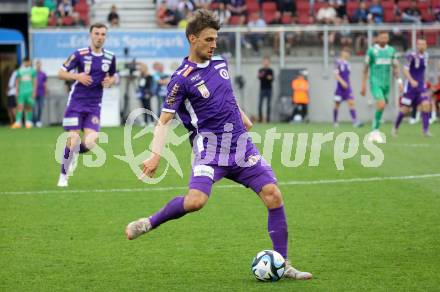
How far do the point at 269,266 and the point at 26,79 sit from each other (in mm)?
26329

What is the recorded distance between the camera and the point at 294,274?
8.16m

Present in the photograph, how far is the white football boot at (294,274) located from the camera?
319 inches

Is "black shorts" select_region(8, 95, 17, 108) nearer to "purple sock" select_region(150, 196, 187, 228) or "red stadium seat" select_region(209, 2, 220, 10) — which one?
"red stadium seat" select_region(209, 2, 220, 10)

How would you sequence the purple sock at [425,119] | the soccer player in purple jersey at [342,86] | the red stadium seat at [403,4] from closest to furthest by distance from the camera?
the purple sock at [425,119] → the soccer player in purple jersey at [342,86] → the red stadium seat at [403,4]

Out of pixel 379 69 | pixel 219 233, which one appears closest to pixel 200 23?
pixel 219 233

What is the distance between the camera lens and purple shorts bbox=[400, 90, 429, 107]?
23656 millimetres

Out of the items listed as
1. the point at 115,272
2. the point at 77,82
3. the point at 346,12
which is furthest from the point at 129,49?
the point at 115,272

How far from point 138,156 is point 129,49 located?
1485 cm

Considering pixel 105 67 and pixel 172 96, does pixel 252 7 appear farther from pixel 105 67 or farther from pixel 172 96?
pixel 172 96

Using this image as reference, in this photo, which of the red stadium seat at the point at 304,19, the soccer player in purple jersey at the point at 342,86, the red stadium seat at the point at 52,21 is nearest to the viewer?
the soccer player in purple jersey at the point at 342,86

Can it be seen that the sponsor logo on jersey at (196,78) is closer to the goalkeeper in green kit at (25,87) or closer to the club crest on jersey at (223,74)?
the club crest on jersey at (223,74)

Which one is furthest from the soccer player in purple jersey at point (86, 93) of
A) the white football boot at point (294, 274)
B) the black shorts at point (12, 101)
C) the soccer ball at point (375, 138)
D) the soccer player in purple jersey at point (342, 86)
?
the black shorts at point (12, 101)

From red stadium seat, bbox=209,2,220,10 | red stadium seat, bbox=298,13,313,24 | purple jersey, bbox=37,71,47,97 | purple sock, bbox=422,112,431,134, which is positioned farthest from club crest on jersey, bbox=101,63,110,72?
red stadium seat, bbox=298,13,313,24

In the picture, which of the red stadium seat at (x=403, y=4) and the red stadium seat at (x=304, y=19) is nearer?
the red stadium seat at (x=304, y=19)
